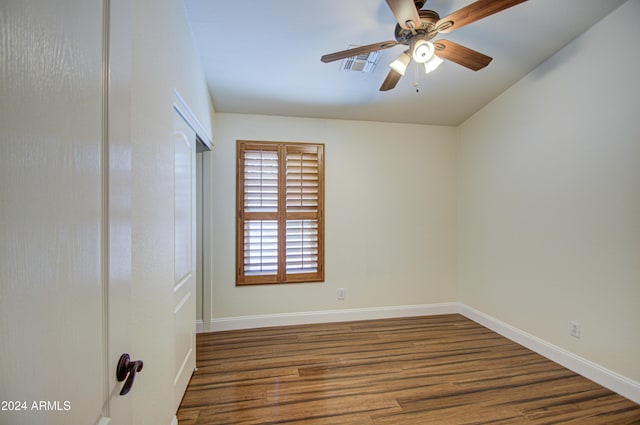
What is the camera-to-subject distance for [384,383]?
2.17 metres

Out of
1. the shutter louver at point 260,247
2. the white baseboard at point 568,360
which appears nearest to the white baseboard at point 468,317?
the white baseboard at point 568,360

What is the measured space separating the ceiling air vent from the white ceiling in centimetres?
6

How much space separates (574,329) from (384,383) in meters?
1.80

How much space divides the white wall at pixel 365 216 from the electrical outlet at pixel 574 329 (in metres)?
1.38

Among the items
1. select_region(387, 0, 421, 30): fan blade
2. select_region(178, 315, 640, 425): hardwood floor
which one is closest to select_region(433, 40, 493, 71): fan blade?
select_region(387, 0, 421, 30): fan blade

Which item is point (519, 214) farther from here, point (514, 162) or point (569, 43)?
point (569, 43)

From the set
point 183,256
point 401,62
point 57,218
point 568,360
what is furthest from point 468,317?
point 57,218

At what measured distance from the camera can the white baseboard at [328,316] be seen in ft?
10.3

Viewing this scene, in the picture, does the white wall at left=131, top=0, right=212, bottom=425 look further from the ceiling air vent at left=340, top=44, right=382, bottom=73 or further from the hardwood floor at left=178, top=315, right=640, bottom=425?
the ceiling air vent at left=340, top=44, right=382, bottom=73

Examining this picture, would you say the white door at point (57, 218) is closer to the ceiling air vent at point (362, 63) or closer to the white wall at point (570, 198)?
the ceiling air vent at point (362, 63)

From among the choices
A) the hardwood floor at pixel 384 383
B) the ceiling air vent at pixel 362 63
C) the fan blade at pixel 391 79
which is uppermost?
the ceiling air vent at pixel 362 63

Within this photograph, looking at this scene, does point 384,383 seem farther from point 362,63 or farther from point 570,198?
point 362,63

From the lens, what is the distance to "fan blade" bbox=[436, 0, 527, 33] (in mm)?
1377

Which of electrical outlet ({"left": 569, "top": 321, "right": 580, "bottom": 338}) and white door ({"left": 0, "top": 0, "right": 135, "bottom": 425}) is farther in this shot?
electrical outlet ({"left": 569, "top": 321, "right": 580, "bottom": 338})
